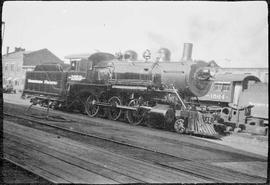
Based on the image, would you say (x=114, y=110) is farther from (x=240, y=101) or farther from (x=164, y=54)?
(x=240, y=101)

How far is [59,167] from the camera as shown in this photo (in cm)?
485

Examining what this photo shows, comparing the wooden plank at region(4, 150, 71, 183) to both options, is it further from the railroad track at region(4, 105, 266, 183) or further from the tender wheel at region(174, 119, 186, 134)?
the tender wheel at region(174, 119, 186, 134)

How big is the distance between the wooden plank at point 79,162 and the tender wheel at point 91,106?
771 cm

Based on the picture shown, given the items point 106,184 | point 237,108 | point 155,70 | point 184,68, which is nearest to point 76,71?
point 155,70

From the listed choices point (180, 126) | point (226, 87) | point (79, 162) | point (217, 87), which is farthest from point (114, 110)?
point (79, 162)

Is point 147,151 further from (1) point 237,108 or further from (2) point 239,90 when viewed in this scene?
(2) point 239,90

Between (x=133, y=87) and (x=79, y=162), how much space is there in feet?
26.2

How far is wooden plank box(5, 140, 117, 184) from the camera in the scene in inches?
171

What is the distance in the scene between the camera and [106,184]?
4207 mm

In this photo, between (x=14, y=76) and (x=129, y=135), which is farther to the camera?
(x=14, y=76)

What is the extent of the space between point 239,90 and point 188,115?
590 cm

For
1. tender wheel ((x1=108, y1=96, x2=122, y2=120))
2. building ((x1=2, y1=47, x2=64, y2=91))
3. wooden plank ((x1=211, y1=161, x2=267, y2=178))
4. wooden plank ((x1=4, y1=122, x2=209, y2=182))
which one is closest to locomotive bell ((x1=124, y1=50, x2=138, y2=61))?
tender wheel ((x1=108, y1=96, x2=122, y2=120))

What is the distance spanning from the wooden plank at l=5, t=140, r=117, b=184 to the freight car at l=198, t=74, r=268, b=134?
9.26 m

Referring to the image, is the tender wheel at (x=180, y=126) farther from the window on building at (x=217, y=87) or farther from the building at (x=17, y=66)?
the building at (x=17, y=66)
